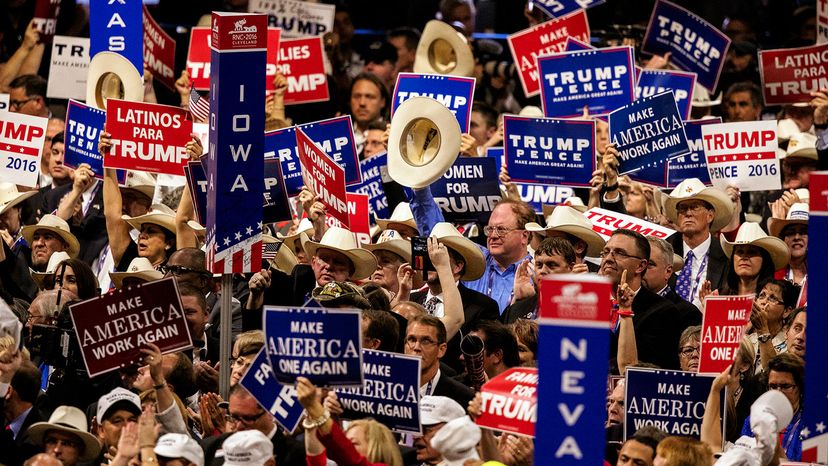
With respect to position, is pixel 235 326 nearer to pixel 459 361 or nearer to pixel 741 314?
pixel 459 361

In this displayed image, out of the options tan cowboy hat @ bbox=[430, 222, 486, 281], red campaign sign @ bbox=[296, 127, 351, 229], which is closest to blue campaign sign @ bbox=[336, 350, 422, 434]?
tan cowboy hat @ bbox=[430, 222, 486, 281]

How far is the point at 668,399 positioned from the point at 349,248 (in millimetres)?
3077

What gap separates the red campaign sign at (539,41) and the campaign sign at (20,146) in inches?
165

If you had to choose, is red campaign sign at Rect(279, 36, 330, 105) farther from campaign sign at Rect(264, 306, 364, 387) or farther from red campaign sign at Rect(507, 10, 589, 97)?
campaign sign at Rect(264, 306, 364, 387)

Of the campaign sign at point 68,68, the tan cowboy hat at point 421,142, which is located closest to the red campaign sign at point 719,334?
the tan cowboy hat at point 421,142

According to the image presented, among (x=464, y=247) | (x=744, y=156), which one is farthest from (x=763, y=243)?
(x=464, y=247)

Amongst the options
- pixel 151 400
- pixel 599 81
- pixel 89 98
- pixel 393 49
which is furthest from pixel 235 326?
pixel 393 49

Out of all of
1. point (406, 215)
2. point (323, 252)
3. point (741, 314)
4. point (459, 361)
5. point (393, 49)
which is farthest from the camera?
point (393, 49)

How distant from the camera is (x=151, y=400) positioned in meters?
9.17

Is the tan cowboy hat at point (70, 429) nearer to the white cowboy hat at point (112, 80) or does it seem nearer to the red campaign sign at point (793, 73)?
the white cowboy hat at point (112, 80)

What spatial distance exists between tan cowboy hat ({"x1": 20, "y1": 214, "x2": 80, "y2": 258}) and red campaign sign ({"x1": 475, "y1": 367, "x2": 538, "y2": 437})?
547cm

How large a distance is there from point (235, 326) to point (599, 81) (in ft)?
13.5

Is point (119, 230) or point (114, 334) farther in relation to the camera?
point (119, 230)

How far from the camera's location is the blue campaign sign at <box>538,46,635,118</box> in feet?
43.7
